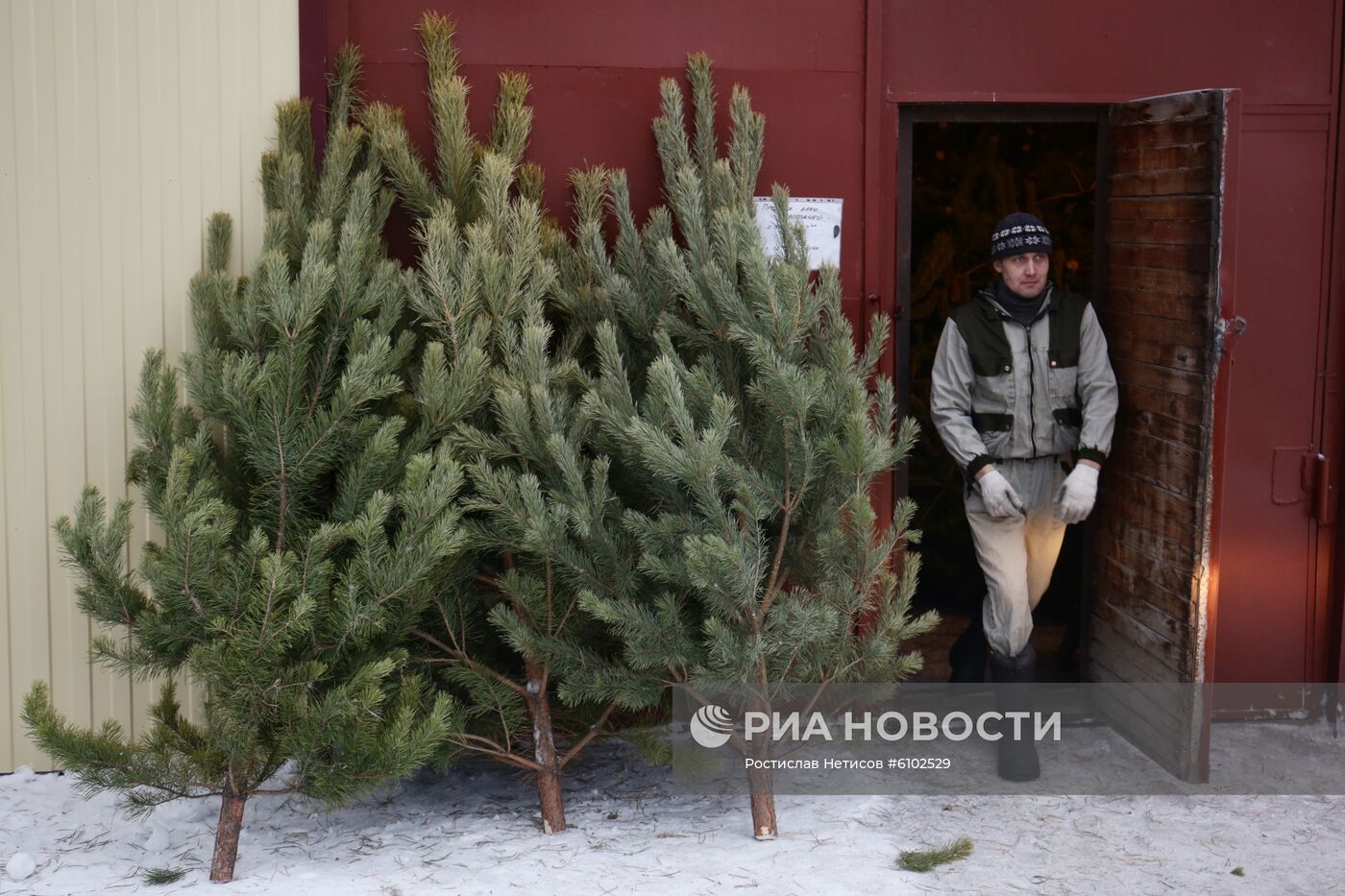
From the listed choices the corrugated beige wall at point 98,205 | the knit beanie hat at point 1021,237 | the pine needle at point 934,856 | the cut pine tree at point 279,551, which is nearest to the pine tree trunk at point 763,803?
the pine needle at point 934,856

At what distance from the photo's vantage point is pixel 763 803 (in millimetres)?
4410

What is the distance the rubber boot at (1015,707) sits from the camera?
4.95 metres

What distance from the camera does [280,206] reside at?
465 cm

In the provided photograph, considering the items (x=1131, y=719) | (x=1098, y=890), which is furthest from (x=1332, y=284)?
(x=1098, y=890)

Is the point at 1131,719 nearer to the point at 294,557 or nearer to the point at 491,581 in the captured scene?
the point at 491,581

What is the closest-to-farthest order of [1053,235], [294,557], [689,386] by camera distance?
[294,557] < [689,386] < [1053,235]

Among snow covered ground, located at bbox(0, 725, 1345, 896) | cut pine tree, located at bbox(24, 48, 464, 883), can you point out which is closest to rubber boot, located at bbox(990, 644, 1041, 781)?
snow covered ground, located at bbox(0, 725, 1345, 896)

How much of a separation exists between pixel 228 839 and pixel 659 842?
126cm

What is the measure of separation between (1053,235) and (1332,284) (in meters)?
2.33

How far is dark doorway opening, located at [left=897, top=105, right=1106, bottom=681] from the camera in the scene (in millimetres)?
7219

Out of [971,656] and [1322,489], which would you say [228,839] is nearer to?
[971,656]

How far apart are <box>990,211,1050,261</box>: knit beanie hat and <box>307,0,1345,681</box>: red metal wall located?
44 cm

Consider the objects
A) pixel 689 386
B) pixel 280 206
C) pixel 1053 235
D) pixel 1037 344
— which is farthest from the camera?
pixel 1053 235

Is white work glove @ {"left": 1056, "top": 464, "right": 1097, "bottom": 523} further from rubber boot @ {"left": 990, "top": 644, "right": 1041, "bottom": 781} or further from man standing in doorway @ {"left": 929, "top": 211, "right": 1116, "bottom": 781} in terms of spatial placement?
rubber boot @ {"left": 990, "top": 644, "right": 1041, "bottom": 781}
